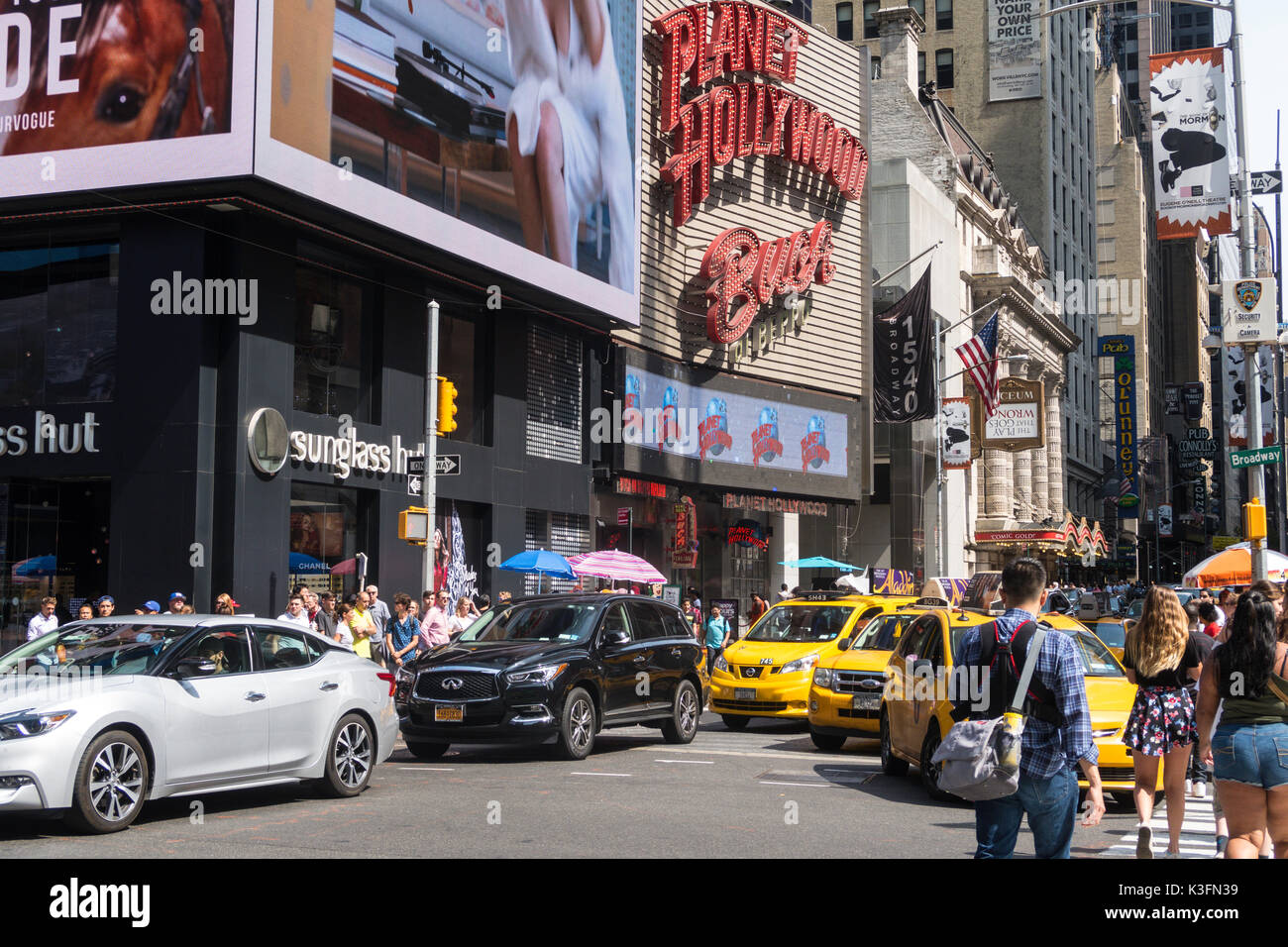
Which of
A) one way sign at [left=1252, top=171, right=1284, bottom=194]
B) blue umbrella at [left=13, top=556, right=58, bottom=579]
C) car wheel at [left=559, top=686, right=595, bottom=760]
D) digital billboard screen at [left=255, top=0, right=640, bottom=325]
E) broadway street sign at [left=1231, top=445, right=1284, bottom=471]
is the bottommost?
car wheel at [left=559, top=686, right=595, bottom=760]

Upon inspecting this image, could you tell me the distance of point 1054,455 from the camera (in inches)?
3022

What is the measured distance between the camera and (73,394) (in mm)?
22766

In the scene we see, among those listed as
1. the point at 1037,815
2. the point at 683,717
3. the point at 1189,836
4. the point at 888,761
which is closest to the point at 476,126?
the point at 683,717

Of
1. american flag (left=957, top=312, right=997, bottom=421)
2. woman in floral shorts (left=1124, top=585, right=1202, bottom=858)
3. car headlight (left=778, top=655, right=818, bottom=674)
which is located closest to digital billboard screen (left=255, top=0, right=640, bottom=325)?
car headlight (left=778, top=655, right=818, bottom=674)

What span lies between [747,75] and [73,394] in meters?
21.6

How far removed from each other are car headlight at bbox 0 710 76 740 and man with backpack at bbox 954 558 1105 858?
6378mm

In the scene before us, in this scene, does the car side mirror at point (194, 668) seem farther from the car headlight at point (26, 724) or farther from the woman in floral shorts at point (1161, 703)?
the woman in floral shorts at point (1161, 703)

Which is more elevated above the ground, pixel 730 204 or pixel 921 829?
pixel 730 204

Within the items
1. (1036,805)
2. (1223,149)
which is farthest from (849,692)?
(1223,149)

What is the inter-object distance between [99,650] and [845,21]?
2829 inches

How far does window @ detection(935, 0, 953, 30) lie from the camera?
79188 millimetres

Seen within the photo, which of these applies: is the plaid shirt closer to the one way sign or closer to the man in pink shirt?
the man in pink shirt

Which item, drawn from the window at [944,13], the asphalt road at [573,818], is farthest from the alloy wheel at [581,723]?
the window at [944,13]

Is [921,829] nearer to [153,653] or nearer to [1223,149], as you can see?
[153,653]
